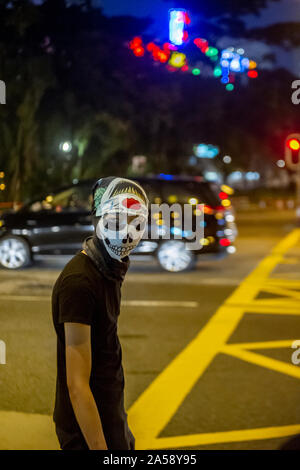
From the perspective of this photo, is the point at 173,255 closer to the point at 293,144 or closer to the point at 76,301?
the point at 76,301

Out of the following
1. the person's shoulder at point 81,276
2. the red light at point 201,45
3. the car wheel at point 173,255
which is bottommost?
the car wheel at point 173,255

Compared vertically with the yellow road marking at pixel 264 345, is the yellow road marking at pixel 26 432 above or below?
above

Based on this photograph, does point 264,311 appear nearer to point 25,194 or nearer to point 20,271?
point 20,271

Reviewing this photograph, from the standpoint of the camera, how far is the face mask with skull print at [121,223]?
2867mm

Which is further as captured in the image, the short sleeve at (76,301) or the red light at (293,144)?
the red light at (293,144)

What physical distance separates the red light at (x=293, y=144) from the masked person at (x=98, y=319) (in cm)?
2340

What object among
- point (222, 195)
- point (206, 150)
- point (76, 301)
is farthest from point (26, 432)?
point (206, 150)

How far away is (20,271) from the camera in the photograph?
48.1 feet

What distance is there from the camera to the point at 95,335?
9.44 ft

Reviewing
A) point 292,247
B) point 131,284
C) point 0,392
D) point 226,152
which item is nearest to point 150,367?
point 0,392

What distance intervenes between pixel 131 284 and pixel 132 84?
67.4ft

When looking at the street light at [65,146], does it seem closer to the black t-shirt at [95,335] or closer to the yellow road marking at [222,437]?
the yellow road marking at [222,437]

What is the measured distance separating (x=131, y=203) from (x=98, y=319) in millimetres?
444

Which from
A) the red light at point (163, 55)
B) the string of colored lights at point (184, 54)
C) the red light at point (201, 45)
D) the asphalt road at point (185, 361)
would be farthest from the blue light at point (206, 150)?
the asphalt road at point (185, 361)
